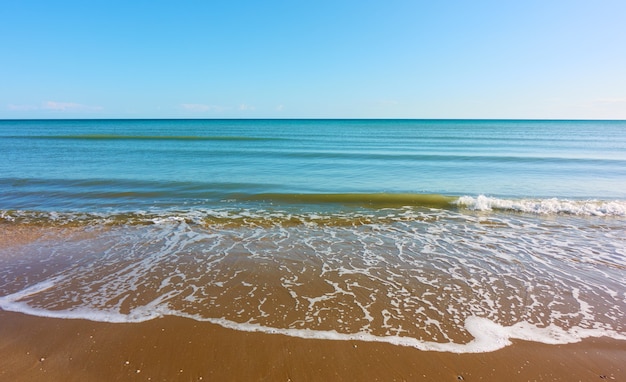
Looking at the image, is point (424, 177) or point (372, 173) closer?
point (424, 177)

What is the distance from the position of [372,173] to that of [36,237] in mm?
15344

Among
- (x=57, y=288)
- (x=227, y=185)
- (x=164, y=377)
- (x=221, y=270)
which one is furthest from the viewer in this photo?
(x=227, y=185)

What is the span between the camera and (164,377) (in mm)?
3812

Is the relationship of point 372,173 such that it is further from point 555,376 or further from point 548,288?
point 555,376

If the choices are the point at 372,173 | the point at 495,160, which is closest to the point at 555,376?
the point at 372,173

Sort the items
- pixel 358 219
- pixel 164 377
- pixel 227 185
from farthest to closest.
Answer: pixel 227 185, pixel 358 219, pixel 164 377

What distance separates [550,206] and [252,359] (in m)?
11.7

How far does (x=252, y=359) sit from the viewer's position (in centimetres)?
412

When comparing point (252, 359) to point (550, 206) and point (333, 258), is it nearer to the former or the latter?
point (333, 258)

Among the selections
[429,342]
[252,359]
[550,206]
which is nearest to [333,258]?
[429,342]

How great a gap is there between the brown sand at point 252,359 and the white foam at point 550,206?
26.3 ft

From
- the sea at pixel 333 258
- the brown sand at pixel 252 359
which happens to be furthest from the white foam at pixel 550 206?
the brown sand at pixel 252 359

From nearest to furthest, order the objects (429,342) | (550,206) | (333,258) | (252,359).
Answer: (252,359), (429,342), (333,258), (550,206)

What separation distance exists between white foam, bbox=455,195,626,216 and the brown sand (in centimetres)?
803
